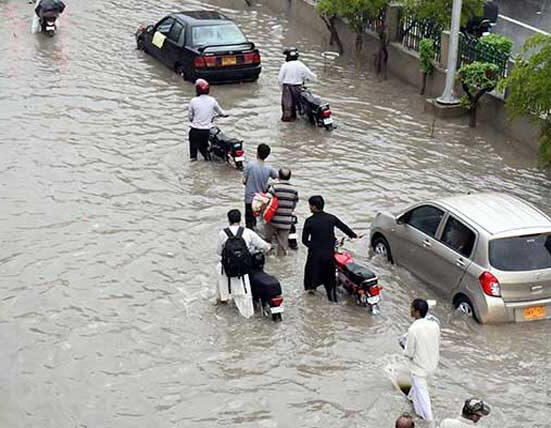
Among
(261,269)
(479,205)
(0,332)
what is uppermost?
(479,205)

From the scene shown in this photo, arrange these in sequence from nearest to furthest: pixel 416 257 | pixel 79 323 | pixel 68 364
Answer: pixel 68 364
pixel 79 323
pixel 416 257

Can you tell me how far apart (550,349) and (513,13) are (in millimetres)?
18631

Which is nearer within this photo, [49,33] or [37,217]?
[37,217]

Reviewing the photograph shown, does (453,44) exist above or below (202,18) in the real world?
above

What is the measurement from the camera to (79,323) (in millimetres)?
12125

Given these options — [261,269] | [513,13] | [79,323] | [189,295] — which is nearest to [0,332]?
[79,323]

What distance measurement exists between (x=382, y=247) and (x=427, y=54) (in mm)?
8707

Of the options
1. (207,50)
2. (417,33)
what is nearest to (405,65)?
(417,33)

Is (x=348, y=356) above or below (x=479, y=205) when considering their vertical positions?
below

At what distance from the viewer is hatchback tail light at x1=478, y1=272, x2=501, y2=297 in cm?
1175

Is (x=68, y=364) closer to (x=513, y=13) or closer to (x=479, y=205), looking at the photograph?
(x=479, y=205)

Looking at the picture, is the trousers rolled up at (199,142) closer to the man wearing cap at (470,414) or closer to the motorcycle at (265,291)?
the motorcycle at (265,291)

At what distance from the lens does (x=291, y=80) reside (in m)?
19.7

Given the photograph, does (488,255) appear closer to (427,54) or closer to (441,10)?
(427,54)
